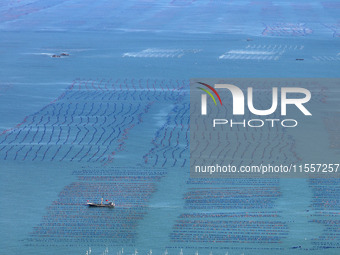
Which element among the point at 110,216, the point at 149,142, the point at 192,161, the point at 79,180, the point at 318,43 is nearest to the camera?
the point at 110,216

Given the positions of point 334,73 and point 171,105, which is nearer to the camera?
point 171,105

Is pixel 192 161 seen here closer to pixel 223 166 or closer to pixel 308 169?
pixel 223 166

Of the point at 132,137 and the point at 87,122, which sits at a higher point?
the point at 132,137

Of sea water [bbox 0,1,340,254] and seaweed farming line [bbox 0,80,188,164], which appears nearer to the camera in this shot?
sea water [bbox 0,1,340,254]

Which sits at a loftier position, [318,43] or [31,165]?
[31,165]

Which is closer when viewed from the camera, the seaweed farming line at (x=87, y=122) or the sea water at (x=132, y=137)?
the sea water at (x=132, y=137)

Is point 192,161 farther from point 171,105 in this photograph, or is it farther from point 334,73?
point 334,73

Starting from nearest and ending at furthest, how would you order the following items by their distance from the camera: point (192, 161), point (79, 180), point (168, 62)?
1. point (79, 180)
2. point (192, 161)
3. point (168, 62)

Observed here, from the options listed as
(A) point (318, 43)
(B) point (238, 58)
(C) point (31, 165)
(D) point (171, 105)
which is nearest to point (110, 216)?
(C) point (31, 165)

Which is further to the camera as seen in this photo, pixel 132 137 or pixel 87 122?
pixel 87 122

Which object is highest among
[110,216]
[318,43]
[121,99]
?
[110,216]
